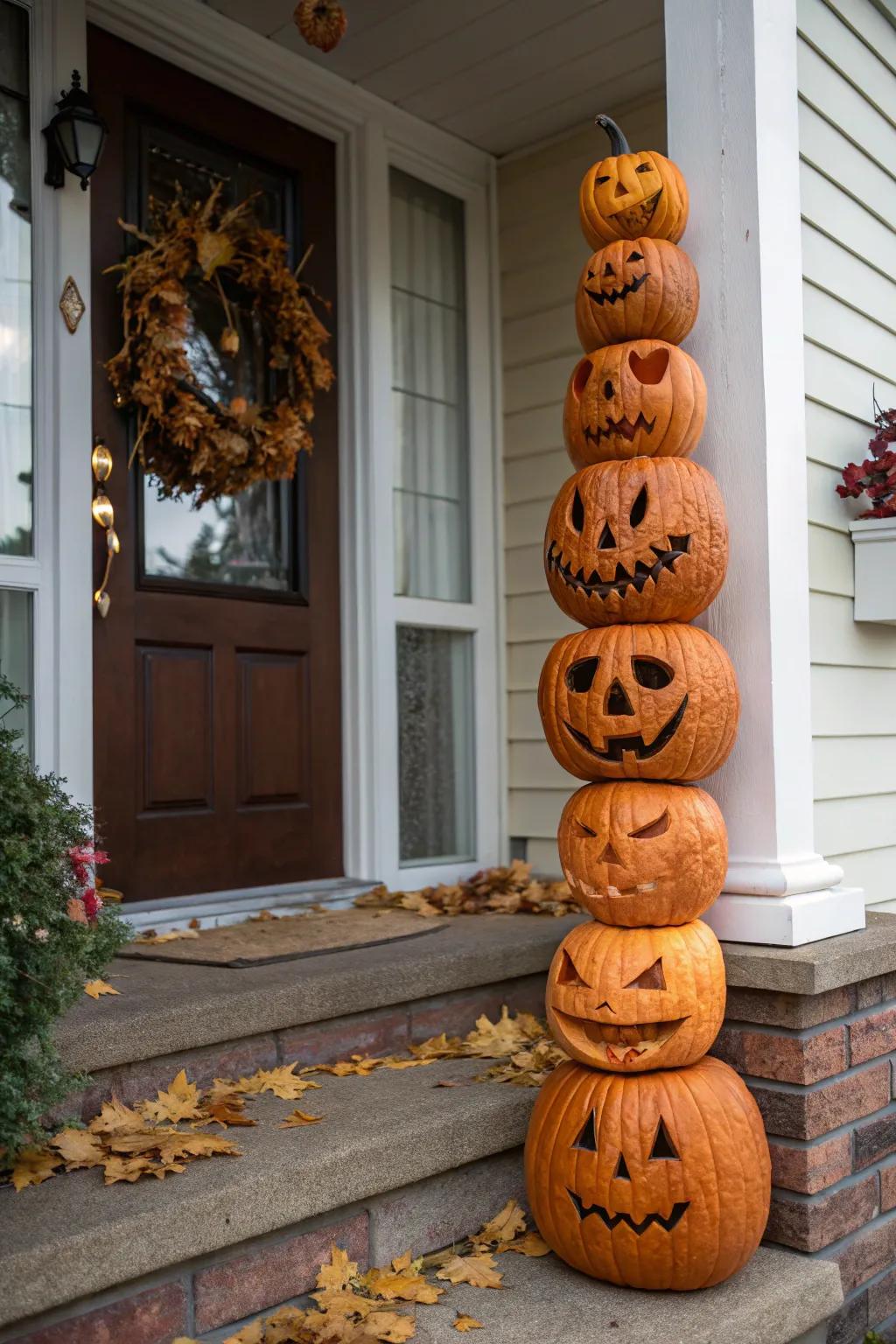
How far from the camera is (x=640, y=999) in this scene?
198 cm

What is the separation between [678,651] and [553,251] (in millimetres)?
2667

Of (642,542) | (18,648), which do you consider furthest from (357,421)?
(642,542)

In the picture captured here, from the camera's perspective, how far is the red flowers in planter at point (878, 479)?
8.57 ft

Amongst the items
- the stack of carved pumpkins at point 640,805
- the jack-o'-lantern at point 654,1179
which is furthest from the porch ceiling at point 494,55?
the jack-o'-lantern at point 654,1179

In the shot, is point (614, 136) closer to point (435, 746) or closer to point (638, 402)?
point (638, 402)

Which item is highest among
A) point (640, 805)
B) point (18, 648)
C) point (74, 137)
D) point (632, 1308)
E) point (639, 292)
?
point (74, 137)

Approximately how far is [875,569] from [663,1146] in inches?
55.0

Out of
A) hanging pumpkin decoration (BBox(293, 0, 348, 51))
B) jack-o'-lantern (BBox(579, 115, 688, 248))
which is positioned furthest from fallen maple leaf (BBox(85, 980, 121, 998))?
hanging pumpkin decoration (BBox(293, 0, 348, 51))

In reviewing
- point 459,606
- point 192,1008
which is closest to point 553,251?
point 459,606

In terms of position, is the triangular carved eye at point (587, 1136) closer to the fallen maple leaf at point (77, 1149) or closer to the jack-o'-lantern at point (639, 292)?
the fallen maple leaf at point (77, 1149)

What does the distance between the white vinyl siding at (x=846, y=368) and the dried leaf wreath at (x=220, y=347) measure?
1625 mm

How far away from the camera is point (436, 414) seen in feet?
14.0

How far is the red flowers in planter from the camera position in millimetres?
2613

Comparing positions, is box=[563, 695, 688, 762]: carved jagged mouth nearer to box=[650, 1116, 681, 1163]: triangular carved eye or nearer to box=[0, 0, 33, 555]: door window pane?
box=[650, 1116, 681, 1163]: triangular carved eye
